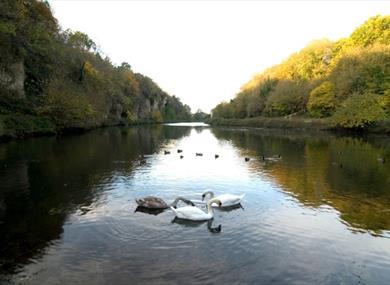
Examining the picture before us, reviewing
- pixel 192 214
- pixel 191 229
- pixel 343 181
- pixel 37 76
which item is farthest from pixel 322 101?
pixel 191 229

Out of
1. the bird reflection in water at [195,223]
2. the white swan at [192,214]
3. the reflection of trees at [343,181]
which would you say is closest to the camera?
the bird reflection in water at [195,223]

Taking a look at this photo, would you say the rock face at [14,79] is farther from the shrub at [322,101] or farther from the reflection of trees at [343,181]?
the shrub at [322,101]

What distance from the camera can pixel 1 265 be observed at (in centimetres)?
1066

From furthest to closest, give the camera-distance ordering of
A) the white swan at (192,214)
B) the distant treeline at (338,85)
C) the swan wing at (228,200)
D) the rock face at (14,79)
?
the distant treeline at (338,85) → the rock face at (14,79) → the swan wing at (228,200) → the white swan at (192,214)

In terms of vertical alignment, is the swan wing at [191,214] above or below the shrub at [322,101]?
below

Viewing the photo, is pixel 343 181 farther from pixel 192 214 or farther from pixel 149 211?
pixel 149 211

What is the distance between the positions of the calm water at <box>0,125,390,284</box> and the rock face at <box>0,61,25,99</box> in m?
32.2

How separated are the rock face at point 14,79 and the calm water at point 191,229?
3216 centimetres

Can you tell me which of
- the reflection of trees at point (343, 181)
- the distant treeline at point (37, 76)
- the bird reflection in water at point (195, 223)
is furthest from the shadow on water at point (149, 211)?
the distant treeline at point (37, 76)

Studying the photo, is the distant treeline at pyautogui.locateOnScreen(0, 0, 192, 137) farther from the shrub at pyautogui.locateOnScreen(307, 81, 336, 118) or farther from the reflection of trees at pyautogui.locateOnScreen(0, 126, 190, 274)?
the shrub at pyautogui.locateOnScreen(307, 81, 336, 118)

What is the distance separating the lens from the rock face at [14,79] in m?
54.2

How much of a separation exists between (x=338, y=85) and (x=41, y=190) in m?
72.1

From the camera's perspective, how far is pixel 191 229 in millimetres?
14016

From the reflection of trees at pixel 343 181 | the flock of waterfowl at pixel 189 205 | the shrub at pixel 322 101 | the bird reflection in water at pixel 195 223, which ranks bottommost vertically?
the reflection of trees at pixel 343 181
